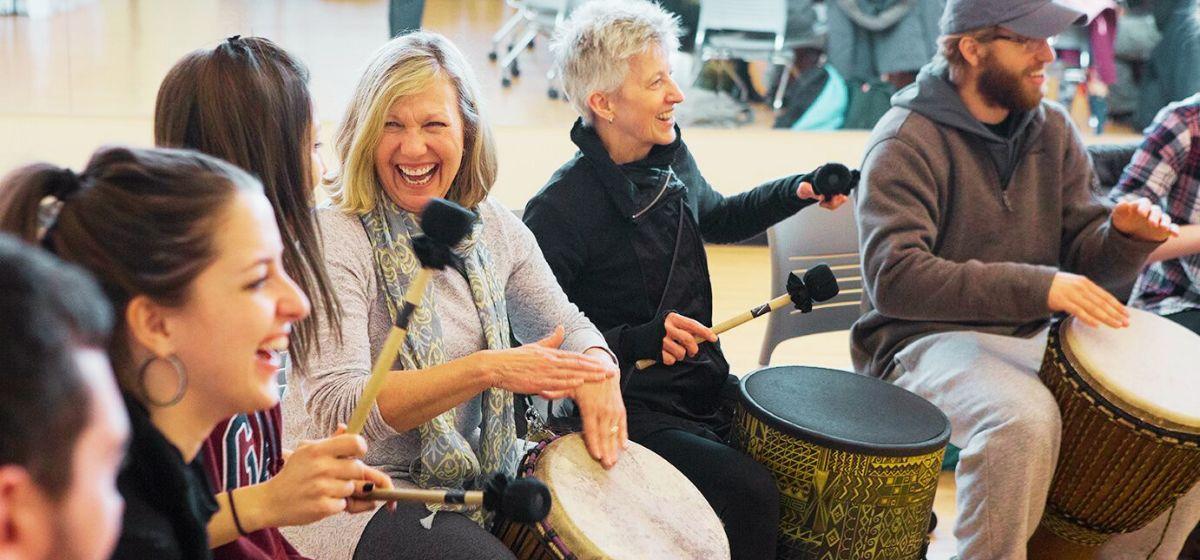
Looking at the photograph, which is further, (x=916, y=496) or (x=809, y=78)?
(x=809, y=78)

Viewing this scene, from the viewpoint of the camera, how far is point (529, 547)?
70.1 inches

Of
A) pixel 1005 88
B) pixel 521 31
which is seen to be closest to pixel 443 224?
pixel 1005 88

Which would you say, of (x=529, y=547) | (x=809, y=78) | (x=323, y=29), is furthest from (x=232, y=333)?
(x=809, y=78)

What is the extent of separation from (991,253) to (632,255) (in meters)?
0.89

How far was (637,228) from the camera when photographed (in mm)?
2459

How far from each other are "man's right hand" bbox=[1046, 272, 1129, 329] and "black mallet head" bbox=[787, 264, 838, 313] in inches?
19.9

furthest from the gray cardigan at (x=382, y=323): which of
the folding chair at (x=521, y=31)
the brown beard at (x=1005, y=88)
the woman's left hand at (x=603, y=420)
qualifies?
the folding chair at (x=521, y=31)

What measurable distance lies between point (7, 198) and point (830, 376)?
5.44 ft

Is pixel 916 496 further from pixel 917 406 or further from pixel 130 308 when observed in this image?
pixel 130 308

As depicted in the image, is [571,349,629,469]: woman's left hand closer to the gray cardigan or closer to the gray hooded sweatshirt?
the gray cardigan

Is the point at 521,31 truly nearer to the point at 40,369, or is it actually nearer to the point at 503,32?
the point at 503,32

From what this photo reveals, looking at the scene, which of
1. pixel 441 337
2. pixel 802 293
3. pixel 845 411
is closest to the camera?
pixel 441 337

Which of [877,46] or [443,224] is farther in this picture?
[877,46]

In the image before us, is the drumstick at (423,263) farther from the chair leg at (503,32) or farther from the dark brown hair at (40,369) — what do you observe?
the chair leg at (503,32)
